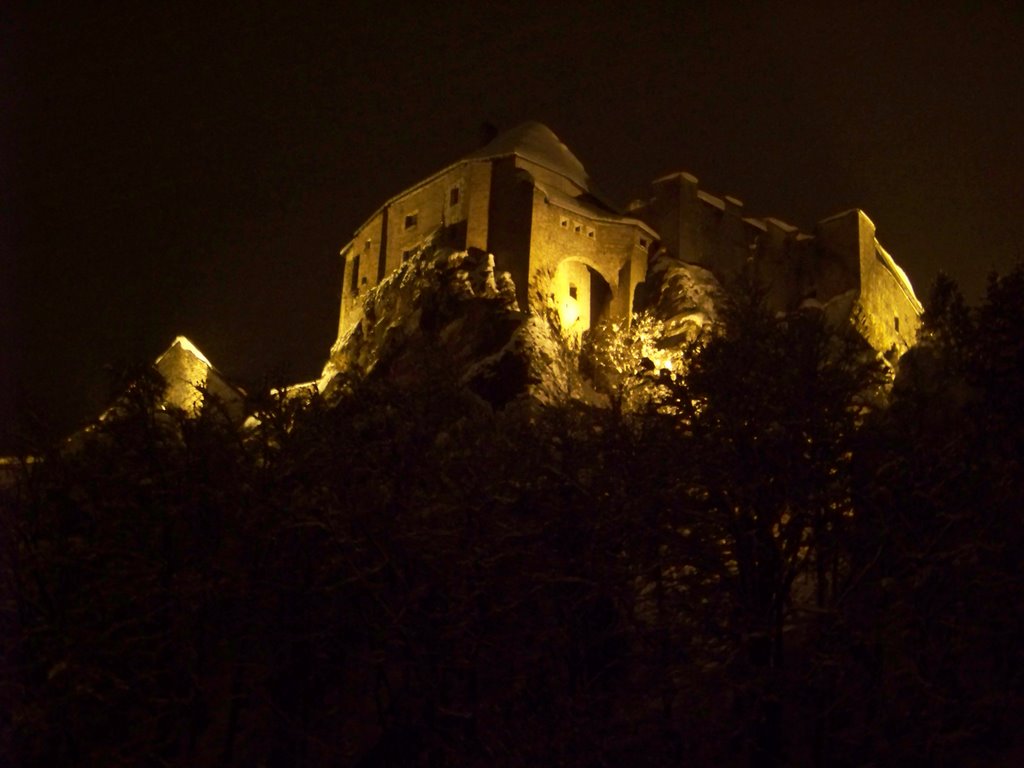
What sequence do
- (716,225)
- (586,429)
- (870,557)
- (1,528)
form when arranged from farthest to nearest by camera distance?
(716,225), (586,429), (1,528), (870,557)

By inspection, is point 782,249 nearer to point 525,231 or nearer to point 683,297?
point 683,297

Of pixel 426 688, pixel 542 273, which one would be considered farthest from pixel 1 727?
pixel 542 273

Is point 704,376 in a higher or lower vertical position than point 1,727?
higher

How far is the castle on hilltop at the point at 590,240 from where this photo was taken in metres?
50.2

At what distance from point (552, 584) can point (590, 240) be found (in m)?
35.6

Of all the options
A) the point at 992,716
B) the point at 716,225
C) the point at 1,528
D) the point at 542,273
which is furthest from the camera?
the point at 716,225

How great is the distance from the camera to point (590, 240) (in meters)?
52.1

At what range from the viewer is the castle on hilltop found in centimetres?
5019

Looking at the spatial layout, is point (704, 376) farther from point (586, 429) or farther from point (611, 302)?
point (611, 302)

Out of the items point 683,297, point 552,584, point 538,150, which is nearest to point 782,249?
point 683,297

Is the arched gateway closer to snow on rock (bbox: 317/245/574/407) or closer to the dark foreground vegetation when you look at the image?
snow on rock (bbox: 317/245/574/407)

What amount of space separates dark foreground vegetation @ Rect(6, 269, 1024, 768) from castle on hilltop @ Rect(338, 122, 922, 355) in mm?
29044

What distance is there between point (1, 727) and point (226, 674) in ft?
11.6

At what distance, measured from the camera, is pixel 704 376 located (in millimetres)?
19094
